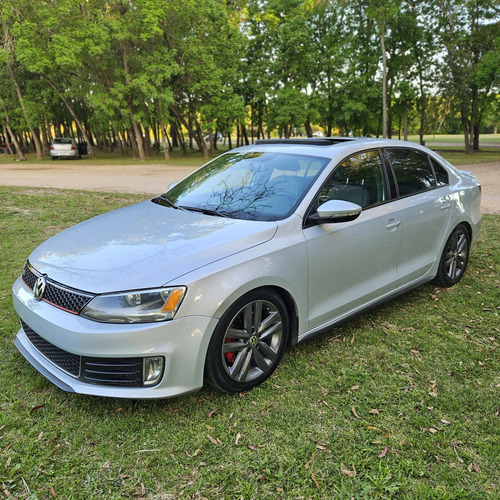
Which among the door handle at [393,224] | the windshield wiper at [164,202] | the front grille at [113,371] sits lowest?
the front grille at [113,371]

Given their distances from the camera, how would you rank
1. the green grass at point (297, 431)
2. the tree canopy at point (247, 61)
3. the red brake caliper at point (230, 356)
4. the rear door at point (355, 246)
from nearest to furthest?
the green grass at point (297, 431)
the red brake caliper at point (230, 356)
the rear door at point (355, 246)
the tree canopy at point (247, 61)

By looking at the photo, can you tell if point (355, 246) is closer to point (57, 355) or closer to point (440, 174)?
point (440, 174)

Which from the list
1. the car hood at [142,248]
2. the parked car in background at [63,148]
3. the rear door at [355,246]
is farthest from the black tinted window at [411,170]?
the parked car in background at [63,148]

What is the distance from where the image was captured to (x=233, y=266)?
8.82ft

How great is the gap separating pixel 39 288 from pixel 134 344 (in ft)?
2.75

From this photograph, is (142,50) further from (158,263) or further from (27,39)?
(158,263)

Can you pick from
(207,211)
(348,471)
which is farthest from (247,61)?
(348,471)

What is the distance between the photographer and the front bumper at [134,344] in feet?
8.04

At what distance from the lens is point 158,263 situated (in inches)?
104

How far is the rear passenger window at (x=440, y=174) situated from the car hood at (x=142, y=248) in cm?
229

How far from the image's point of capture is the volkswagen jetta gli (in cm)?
251

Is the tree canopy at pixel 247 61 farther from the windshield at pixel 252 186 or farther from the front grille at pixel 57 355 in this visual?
the front grille at pixel 57 355

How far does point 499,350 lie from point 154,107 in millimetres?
26589

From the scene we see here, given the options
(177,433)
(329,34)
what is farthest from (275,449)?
(329,34)
